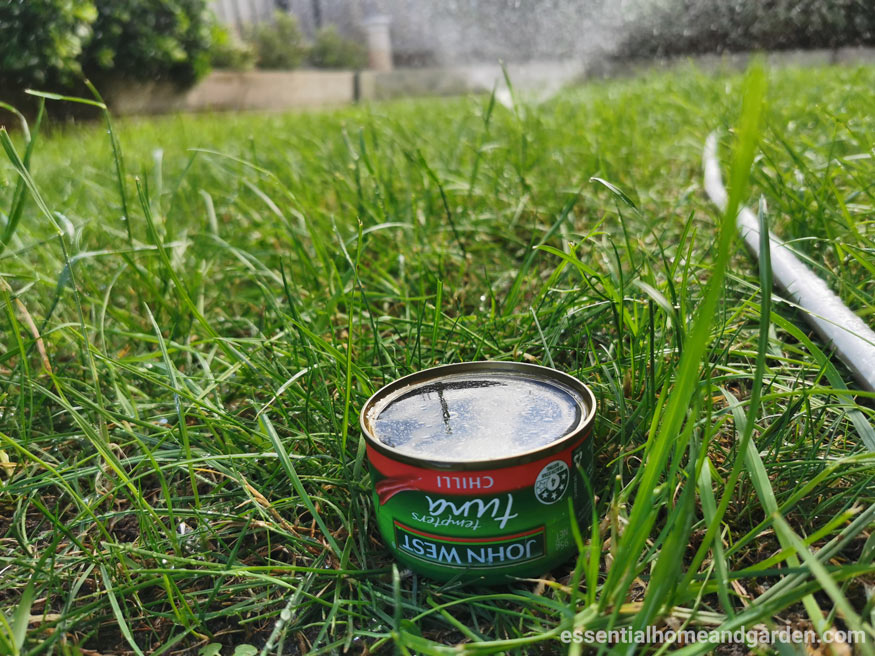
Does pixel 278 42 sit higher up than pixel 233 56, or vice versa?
pixel 278 42

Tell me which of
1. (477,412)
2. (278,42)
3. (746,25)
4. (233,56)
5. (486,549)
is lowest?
(486,549)

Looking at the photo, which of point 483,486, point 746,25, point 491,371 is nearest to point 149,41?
point 746,25

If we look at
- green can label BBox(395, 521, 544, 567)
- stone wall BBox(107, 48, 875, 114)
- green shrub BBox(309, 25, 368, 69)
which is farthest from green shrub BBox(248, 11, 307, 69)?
green can label BBox(395, 521, 544, 567)

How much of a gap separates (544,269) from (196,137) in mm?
3364

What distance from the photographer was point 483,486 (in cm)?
94

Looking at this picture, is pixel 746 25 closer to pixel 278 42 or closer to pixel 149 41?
pixel 149 41

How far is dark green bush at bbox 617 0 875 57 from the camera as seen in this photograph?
20.8 ft

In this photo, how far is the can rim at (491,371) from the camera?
3.04 ft

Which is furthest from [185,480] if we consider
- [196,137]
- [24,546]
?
[196,137]

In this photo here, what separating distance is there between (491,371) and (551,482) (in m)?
0.33

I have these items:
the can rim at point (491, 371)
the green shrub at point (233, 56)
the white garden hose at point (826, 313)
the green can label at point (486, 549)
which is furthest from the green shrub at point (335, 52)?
the green can label at point (486, 549)

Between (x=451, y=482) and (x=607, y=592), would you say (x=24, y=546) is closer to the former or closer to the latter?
(x=451, y=482)

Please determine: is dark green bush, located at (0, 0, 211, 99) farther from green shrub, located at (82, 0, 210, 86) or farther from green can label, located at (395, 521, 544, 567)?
green can label, located at (395, 521, 544, 567)

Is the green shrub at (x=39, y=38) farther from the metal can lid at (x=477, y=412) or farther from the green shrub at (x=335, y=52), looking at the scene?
the green shrub at (x=335, y=52)
